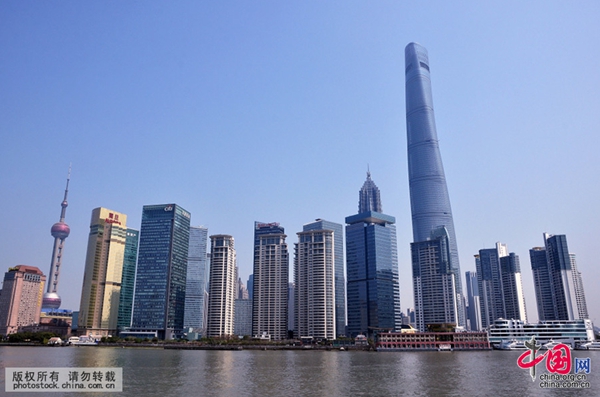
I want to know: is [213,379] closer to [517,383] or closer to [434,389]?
[434,389]

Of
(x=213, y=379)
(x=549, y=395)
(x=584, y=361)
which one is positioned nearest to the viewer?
(x=584, y=361)

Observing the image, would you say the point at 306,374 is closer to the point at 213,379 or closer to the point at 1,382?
the point at 213,379

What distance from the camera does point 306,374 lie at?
9125 centimetres

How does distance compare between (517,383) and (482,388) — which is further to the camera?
(517,383)

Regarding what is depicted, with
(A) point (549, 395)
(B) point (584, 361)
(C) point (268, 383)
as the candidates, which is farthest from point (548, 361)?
(C) point (268, 383)

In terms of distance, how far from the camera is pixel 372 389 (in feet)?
225

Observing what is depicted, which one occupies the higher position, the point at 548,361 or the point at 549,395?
the point at 548,361

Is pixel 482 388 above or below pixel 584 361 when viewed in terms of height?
below

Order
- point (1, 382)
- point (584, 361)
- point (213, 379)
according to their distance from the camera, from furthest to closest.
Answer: point (213, 379) → point (1, 382) → point (584, 361)

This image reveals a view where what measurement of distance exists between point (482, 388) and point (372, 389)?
55.1ft

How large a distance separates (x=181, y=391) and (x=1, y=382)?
86.4 feet

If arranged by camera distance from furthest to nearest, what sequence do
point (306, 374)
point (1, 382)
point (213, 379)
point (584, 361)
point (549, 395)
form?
point (306, 374), point (213, 379), point (1, 382), point (549, 395), point (584, 361)

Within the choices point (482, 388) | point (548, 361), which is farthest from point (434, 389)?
point (548, 361)

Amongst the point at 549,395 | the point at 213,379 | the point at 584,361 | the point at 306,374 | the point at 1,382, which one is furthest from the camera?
the point at 306,374
